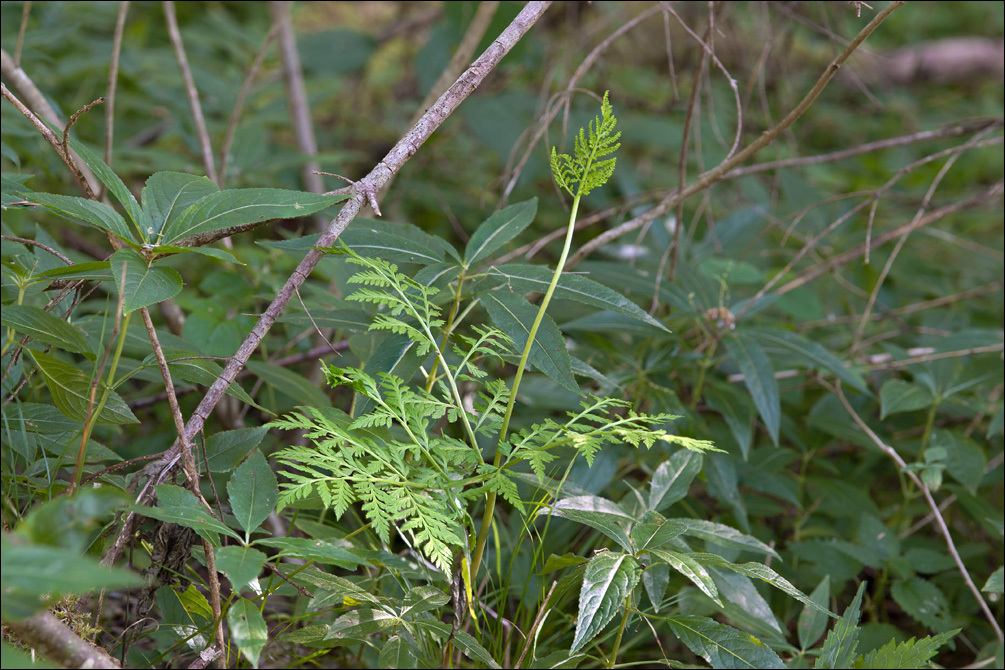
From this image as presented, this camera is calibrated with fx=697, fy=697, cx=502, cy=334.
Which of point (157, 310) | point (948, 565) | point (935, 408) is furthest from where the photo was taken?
point (157, 310)

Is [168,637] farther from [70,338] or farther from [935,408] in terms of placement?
[935,408]

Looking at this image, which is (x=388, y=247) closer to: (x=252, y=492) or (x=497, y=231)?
(x=497, y=231)

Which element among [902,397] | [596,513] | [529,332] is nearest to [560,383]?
[529,332]

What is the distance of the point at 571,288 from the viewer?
106 cm

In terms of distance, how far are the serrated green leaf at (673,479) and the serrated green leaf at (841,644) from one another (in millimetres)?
283

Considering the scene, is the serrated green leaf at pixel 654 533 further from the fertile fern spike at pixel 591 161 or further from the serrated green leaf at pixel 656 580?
the fertile fern spike at pixel 591 161

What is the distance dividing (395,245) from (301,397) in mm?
342

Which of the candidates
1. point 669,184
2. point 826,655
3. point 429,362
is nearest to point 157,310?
point 429,362

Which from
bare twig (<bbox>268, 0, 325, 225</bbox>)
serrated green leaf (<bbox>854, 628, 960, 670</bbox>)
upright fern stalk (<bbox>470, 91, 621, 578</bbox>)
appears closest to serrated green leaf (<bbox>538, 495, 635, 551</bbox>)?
upright fern stalk (<bbox>470, 91, 621, 578</bbox>)

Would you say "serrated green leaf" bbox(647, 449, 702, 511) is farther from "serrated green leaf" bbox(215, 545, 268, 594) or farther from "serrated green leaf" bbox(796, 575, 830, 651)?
"serrated green leaf" bbox(215, 545, 268, 594)

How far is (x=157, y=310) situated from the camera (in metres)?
1.87

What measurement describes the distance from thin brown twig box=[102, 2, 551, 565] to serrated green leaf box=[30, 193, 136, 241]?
20 cm

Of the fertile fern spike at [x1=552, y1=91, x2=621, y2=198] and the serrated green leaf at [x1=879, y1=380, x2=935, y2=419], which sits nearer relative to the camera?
the fertile fern spike at [x1=552, y1=91, x2=621, y2=198]

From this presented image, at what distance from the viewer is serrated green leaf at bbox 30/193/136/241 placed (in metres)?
0.83
